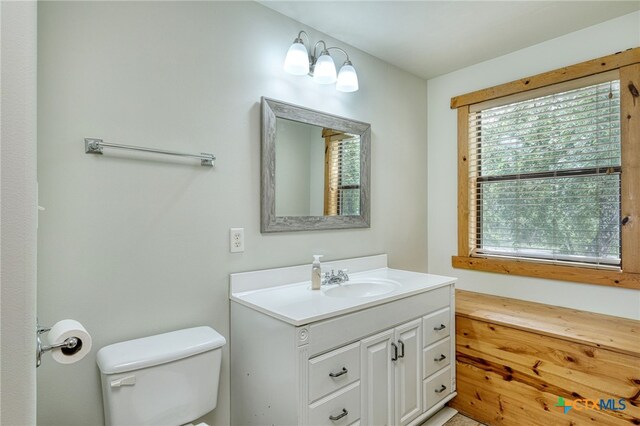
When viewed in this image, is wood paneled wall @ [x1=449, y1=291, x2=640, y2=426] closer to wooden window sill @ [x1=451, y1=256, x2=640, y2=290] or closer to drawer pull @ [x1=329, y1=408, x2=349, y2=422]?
wooden window sill @ [x1=451, y1=256, x2=640, y2=290]

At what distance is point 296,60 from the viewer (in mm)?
1800

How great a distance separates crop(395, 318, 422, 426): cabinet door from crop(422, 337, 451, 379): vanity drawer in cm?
6

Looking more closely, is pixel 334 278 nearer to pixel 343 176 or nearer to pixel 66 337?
pixel 343 176

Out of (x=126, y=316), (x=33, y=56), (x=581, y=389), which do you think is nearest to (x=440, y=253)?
(x=581, y=389)

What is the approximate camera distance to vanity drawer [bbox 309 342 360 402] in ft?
4.29

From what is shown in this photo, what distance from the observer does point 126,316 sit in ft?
4.51

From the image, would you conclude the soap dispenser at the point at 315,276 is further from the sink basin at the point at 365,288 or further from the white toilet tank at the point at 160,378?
the white toilet tank at the point at 160,378

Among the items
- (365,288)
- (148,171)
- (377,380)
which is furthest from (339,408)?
(148,171)

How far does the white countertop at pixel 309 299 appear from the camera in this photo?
1.35 m

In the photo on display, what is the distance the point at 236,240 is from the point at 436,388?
145cm

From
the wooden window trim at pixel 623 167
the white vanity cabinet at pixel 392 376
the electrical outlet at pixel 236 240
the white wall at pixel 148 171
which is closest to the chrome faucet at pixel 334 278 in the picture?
the white wall at pixel 148 171

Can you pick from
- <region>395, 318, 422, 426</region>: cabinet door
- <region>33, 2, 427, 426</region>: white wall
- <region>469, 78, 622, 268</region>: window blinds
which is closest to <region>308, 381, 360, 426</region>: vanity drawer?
<region>395, 318, 422, 426</region>: cabinet door

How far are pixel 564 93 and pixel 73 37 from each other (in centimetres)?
275

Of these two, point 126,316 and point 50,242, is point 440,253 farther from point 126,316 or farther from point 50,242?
point 50,242
